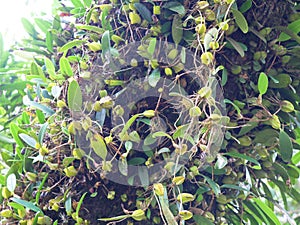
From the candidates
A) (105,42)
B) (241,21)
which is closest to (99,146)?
(105,42)

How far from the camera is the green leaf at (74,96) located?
50cm

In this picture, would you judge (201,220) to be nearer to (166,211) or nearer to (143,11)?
(166,211)

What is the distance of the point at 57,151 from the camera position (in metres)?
0.56

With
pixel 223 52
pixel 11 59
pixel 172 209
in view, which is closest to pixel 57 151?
pixel 172 209

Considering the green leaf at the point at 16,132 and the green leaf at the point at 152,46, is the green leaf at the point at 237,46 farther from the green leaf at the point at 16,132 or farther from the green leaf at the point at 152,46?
the green leaf at the point at 16,132

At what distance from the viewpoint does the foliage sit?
0.51m

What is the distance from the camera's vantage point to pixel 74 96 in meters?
0.51

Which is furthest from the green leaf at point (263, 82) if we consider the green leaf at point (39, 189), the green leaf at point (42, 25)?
the green leaf at point (42, 25)

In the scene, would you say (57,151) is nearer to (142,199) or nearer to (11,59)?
(142,199)

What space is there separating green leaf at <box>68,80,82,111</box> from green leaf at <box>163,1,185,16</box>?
0.18 metres

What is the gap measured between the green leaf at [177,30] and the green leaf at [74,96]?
0.16m

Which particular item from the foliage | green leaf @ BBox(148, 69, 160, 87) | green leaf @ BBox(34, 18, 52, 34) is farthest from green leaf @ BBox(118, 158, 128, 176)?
green leaf @ BBox(34, 18, 52, 34)

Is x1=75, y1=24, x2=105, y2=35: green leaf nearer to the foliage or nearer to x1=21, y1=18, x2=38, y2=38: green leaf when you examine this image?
the foliage

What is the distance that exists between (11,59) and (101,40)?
481 millimetres
